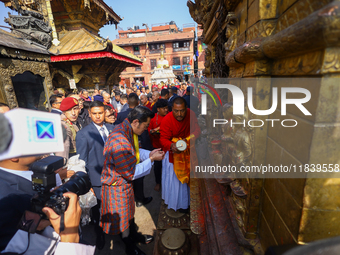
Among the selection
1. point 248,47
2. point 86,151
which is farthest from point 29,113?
point 86,151

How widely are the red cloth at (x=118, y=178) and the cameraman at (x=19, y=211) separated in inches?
31.5

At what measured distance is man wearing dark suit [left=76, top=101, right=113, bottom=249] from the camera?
2.39 meters

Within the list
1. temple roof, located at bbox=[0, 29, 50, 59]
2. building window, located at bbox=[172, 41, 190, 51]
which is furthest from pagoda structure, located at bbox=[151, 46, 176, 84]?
temple roof, located at bbox=[0, 29, 50, 59]

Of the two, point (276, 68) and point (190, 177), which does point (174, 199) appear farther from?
point (276, 68)

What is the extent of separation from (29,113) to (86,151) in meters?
2.05

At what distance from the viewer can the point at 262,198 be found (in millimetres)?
1354

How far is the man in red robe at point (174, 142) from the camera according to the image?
2.86 m

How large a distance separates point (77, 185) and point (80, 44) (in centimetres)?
828

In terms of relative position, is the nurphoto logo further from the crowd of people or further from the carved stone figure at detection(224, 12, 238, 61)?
the crowd of people

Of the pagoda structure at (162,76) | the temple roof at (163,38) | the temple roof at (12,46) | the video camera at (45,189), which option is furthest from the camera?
the temple roof at (163,38)

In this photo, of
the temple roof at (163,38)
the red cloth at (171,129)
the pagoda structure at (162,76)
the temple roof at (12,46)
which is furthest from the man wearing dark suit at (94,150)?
the temple roof at (163,38)

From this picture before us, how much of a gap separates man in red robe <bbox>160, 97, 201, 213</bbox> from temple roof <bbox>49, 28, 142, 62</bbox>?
19.4ft

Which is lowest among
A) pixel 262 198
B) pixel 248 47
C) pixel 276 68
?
pixel 262 198

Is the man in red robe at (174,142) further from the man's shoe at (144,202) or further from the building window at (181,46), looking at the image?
the building window at (181,46)
